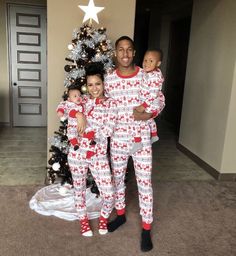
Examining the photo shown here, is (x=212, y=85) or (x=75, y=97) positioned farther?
(x=212, y=85)

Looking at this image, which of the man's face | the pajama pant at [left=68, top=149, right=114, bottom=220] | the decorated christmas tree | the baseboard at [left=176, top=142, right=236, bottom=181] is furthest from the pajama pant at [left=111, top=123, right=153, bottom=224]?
the baseboard at [left=176, top=142, right=236, bottom=181]

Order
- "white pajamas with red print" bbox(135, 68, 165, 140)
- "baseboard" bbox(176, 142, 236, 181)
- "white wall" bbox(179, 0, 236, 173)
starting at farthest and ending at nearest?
"baseboard" bbox(176, 142, 236, 181)
"white wall" bbox(179, 0, 236, 173)
"white pajamas with red print" bbox(135, 68, 165, 140)

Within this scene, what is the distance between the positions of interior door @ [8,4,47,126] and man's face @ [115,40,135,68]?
3.90m

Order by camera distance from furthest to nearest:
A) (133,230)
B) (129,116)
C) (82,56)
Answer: (82,56) < (133,230) < (129,116)

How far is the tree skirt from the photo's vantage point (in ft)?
8.93

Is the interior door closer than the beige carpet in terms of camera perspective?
No

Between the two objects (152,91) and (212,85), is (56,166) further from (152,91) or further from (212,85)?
(212,85)

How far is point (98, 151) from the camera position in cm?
224

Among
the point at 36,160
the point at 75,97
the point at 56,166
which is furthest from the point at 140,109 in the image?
the point at 36,160

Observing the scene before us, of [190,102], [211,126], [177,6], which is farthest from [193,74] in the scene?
[177,6]

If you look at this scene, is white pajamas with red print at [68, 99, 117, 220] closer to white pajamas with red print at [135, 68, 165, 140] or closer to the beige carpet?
white pajamas with red print at [135, 68, 165, 140]

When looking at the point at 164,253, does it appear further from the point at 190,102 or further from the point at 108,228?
the point at 190,102

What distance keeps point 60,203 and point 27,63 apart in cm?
364

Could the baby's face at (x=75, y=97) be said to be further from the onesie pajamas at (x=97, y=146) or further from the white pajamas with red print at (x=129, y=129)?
the white pajamas with red print at (x=129, y=129)
